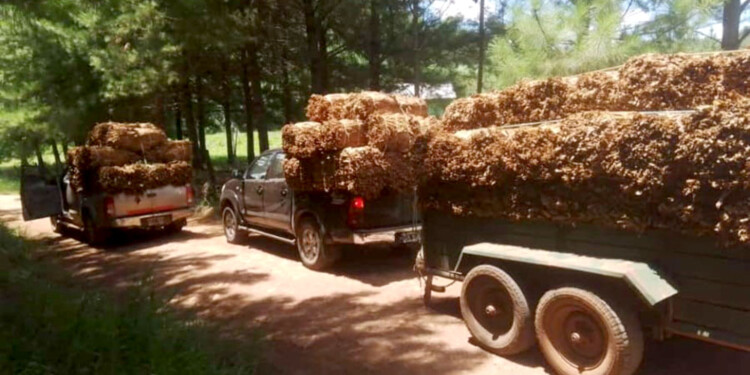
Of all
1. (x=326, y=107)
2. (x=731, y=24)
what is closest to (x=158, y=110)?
(x=326, y=107)

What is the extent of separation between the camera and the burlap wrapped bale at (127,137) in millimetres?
11617

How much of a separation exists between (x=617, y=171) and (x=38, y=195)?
11.4m

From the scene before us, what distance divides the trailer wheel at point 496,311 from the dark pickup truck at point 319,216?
2.19 meters

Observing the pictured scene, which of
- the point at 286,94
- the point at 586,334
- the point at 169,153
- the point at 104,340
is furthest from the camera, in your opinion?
the point at 286,94

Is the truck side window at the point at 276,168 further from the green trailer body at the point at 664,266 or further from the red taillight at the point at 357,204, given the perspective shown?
the green trailer body at the point at 664,266

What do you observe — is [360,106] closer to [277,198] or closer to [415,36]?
[277,198]

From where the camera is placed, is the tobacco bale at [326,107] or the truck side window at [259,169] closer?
the tobacco bale at [326,107]

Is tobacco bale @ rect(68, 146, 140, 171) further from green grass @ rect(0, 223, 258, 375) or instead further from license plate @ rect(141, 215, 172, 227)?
green grass @ rect(0, 223, 258, 375)

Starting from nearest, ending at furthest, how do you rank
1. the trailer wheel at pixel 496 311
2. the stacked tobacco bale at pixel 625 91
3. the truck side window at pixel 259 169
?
the stacked tobacco bale at pixel 625 91
the trailer wheel at pixel 496 311
the truck side window at pixel 259 169

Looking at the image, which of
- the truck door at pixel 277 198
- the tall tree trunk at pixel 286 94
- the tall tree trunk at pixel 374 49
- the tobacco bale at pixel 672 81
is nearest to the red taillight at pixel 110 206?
the truck door at pixel 277 198

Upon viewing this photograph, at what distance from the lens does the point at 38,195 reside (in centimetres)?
1131

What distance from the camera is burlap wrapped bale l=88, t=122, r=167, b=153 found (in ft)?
38.1

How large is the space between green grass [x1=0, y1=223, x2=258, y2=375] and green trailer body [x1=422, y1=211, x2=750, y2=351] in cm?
256

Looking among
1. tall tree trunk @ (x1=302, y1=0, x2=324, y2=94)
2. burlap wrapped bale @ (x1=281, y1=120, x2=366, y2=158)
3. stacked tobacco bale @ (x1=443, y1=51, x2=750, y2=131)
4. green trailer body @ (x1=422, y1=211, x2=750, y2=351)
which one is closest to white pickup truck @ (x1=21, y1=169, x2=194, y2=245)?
tall tree trunk @ (x1=302, y1=0, x2=324, y2=94)
